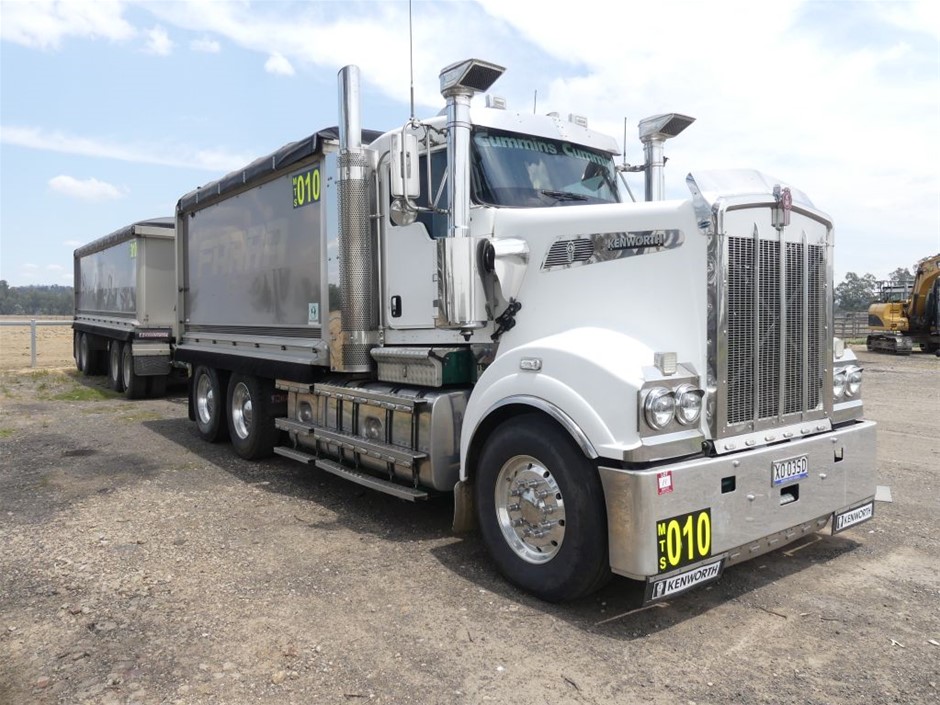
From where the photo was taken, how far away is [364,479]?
578cm

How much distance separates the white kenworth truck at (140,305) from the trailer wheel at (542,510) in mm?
10933

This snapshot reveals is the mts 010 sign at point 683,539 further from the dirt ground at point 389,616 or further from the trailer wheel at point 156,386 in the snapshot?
the trailer wheel at point 156,386

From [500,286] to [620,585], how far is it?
2107 millimetres

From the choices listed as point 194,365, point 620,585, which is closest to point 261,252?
point 194,365

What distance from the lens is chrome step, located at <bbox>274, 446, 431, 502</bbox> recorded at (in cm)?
523

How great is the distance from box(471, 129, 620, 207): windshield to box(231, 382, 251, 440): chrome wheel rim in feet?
14.1

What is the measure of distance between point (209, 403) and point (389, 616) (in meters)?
6.09

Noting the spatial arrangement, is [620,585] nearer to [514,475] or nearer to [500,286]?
[514,475]

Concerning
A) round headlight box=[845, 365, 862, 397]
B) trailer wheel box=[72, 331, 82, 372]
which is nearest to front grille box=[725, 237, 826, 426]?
round headlight box=[845, 365, 862, 397]

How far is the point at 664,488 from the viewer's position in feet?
11.9

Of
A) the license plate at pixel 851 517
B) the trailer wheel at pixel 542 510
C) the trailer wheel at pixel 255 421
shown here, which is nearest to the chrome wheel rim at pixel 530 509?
the trailer wheel at pixel 542 510

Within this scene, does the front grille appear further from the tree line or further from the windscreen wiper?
the tree line

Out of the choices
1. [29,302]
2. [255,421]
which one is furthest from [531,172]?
[29,302]

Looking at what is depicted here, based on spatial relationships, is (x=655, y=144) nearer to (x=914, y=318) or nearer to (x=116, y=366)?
(x=116, y=366)
